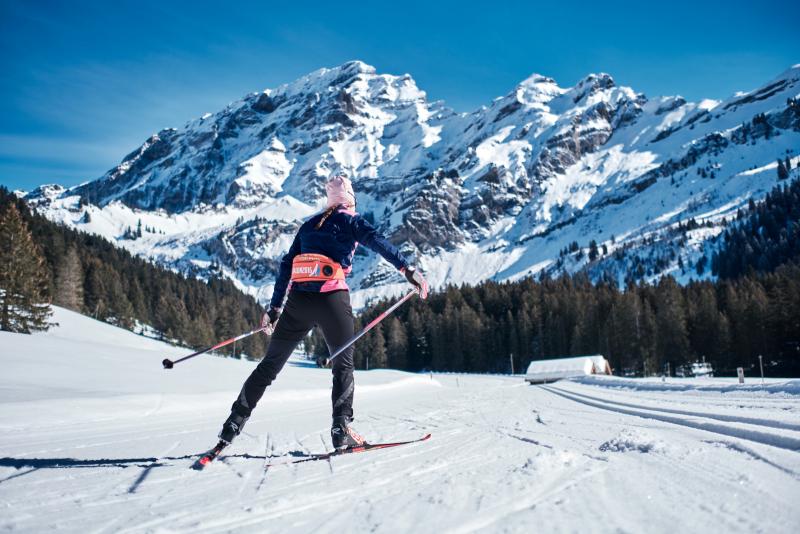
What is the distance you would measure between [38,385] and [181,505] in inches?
430

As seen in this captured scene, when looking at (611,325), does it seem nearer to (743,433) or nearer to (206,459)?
(743,433)

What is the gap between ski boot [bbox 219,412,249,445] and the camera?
3.82m

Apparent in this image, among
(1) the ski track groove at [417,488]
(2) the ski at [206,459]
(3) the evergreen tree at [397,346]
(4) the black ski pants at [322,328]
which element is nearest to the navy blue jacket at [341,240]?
(4) the black ski pants at [322,328]

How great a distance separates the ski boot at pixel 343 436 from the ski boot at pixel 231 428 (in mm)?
739

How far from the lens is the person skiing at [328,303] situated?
408cm

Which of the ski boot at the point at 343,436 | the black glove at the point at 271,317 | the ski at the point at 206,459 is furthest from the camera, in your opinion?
the black glove at the point at 271,317

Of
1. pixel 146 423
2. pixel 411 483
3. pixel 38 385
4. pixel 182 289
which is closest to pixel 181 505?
pixel 411 483

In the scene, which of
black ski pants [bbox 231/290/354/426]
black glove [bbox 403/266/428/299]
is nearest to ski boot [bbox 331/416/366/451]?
black ski pants [bbox 231/290/354/426]

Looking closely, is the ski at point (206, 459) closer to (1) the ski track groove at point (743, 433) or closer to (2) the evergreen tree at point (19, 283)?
(1) the ski track groove at point (743, 433)

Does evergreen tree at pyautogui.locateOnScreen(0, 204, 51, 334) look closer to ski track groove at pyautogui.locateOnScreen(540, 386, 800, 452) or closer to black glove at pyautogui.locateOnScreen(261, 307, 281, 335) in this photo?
black glove at pyautogui.locateOnScreen(261, 307, 281, 335)

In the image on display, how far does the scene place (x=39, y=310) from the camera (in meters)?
32.4

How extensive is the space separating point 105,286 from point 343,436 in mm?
74596

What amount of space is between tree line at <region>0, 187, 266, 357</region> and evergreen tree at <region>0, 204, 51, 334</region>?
0.18ft

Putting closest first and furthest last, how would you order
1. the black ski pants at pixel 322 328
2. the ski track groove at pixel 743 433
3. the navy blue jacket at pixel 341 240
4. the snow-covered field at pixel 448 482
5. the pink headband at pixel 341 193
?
1. the snow-covered field at pixel 448 482
2. the ski track groove at pixel 743 433
3. the black ski pants at pixel 322 328
4. the navy blue jacket at pixel 341 240
5. the pink headband at pixel 341 193
